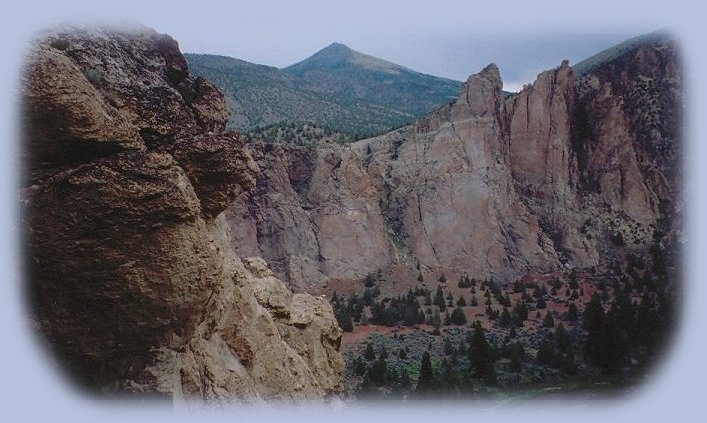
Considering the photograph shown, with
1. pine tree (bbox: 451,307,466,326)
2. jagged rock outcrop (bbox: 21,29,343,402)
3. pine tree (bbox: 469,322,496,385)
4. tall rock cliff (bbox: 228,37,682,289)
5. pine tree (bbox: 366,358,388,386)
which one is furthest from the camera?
tall rock cliff (bbox: 228,37,682,289)

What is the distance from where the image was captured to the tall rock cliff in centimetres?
5141

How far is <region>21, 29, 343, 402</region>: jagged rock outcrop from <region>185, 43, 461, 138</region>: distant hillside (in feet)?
206

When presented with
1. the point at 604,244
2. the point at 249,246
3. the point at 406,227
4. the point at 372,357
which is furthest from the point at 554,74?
the point at 372,357

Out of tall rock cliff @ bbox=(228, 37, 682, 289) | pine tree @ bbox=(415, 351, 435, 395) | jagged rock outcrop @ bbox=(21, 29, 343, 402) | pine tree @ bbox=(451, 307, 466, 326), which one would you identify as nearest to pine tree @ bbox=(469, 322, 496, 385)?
pine tree @ bbox=(415, 351, 435, 395)

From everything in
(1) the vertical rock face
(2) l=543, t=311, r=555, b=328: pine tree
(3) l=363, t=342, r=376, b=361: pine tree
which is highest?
(1) the vertical rock face

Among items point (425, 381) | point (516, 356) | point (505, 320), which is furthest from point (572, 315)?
point (425, 381)

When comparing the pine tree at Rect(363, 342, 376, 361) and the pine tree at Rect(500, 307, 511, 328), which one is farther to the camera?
the pine tree at Rect(500, 307, 511, 328)

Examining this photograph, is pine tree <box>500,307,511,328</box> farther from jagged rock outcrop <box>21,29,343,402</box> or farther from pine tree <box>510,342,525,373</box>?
jagged rock outcrop <box>21,29,343,402</box>

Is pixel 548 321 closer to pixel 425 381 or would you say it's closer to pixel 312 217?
pixel 425 381

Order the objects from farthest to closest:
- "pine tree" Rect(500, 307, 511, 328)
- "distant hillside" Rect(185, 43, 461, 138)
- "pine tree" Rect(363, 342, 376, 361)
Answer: "distant hillside" Rect(185, 43, 461, 138), "pine tree" Rect(500, 307, 511, 328), "pine tree" Rect(363, 342, 376, 361)

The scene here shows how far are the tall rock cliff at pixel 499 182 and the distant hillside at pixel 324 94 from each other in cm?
1753

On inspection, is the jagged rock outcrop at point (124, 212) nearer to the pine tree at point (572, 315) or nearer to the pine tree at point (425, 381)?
the pine tree at point (425, 381)

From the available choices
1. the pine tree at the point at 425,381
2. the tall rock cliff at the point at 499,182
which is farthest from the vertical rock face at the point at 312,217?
the pine tree at the point at 425,381

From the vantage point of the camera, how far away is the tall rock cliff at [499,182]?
169 ft
